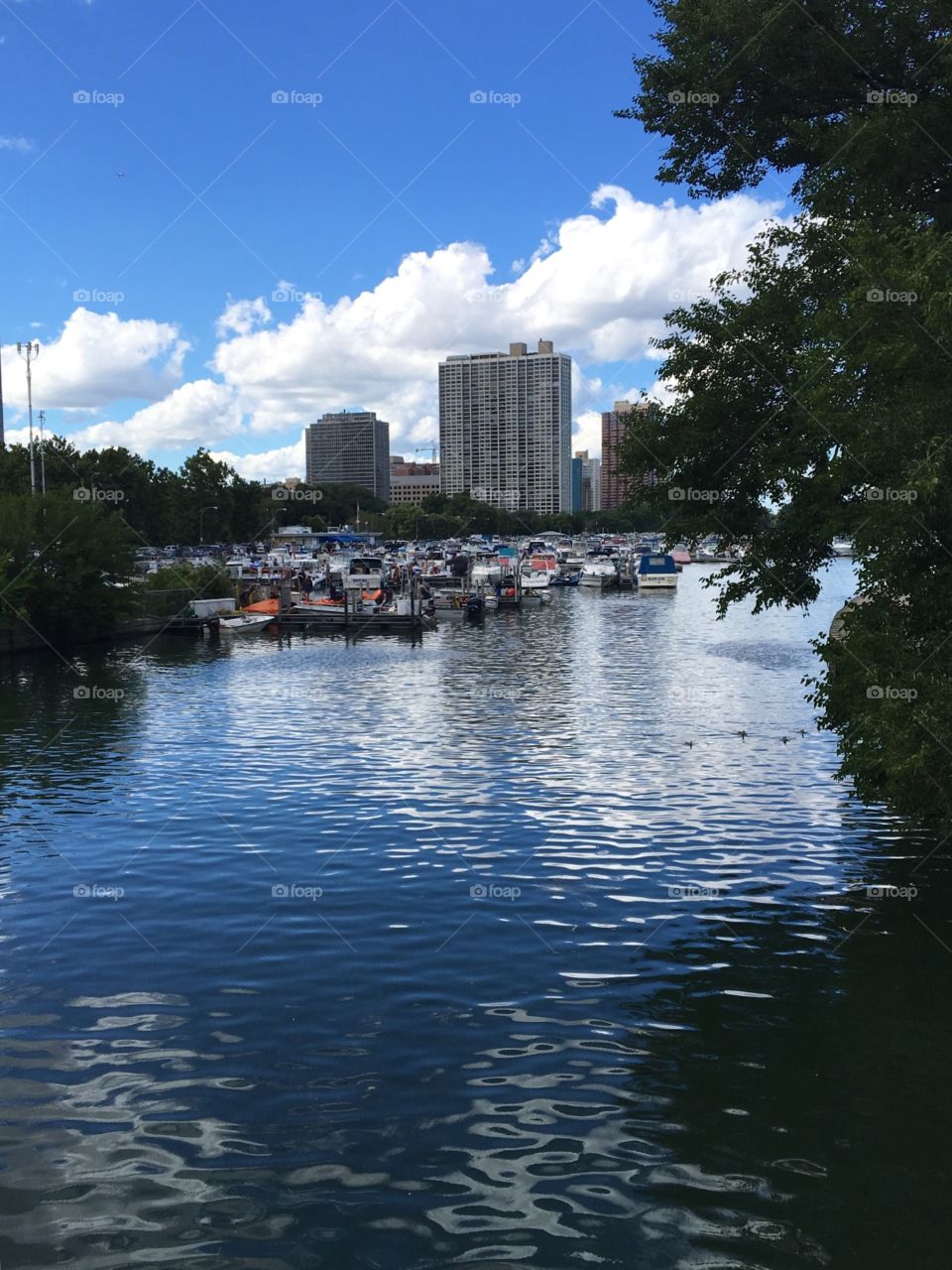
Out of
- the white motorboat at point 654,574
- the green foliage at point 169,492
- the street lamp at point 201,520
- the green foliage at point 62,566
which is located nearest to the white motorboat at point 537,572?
the white motorboat at point 654,574

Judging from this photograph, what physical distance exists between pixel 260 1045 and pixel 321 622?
58.6 metres

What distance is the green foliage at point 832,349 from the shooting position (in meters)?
14.1

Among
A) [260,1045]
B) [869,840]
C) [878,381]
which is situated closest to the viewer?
[260,1045]

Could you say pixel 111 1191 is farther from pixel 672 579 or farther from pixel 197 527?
pixel 197 527

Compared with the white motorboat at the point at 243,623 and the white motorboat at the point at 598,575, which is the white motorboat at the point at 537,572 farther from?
the white motorboat at the point at 243,623

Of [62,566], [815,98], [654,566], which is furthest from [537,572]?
[815,98]

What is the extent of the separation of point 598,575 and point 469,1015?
4200 inches

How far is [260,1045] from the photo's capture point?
38.0 ft

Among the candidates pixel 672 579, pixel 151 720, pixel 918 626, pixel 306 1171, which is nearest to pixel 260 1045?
pixel 306 1171

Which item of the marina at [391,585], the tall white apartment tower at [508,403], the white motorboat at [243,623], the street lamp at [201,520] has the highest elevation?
the tall white apartment tower at [508,403]

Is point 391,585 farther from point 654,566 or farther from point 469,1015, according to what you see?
point 469,1015

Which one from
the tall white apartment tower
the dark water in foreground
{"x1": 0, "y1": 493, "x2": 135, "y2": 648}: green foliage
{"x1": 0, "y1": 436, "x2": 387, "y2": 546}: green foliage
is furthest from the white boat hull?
the dark water in foreground

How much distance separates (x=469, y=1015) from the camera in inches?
486

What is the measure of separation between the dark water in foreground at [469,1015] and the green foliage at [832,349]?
3.21 m
